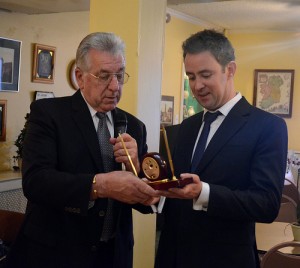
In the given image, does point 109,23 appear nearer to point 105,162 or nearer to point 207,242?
point 105,162

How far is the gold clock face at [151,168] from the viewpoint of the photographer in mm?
1459

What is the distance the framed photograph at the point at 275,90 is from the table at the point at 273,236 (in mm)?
4493

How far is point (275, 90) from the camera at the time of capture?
747cm

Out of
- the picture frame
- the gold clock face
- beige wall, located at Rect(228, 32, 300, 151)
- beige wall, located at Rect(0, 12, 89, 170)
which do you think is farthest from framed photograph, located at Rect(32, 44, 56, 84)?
beige wall, located at Rect(228, 32, 300, 151)

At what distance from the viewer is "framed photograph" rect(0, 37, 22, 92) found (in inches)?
165

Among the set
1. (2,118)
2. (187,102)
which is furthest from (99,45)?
(187,102)

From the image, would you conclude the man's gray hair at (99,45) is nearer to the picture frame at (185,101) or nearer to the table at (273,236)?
the table at (273,236)

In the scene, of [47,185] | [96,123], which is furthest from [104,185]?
[96,123]

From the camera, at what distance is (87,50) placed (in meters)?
1.58

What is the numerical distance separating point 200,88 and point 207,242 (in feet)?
1.76

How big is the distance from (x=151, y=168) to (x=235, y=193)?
0.29 meters

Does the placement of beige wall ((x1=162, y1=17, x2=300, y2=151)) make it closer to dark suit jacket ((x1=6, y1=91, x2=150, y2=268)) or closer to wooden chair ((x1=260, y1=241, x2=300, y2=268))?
wooden chair ((x1=260, y1=241, x2=300, y2=268))

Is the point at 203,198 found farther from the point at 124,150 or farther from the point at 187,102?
the point at 187,102

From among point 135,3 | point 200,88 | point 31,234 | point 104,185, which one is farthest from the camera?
point 135,3
